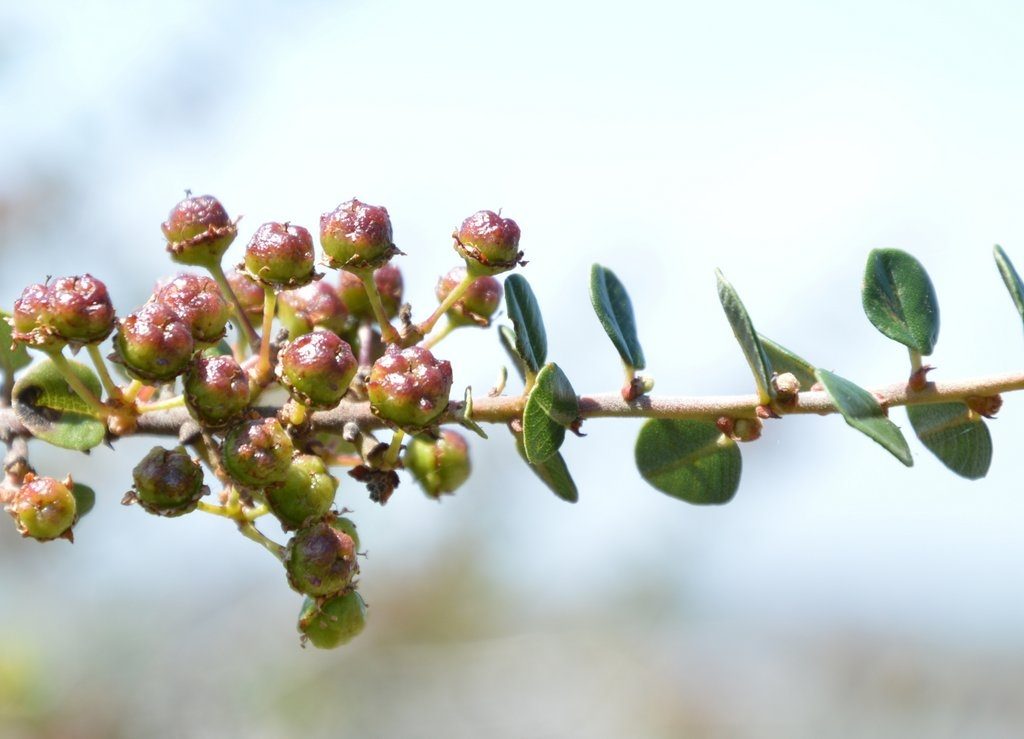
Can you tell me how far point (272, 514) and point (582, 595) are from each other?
8.43 meters

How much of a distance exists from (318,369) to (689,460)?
2.27ft

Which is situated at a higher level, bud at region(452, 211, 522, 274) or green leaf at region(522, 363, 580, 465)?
bud at region(452, 211, 522, 274)

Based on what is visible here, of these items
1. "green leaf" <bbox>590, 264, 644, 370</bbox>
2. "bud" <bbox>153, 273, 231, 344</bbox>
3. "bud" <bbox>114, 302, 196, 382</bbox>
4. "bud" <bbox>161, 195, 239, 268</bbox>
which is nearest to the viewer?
"bud" <bbox>114, 302, 196, 382</bbox>

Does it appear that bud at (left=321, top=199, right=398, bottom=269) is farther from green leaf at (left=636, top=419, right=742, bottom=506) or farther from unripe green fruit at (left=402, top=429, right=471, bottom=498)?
green leaf at (left=636, top=419, right=742, bottom=506)

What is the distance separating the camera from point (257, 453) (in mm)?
1547

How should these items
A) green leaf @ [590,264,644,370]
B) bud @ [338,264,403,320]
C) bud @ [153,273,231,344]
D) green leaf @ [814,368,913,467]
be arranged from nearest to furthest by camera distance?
1. green leaf @ [814,368,913,467]
2. bud @ [153,273,231,344]
3. green leaf @ [590,264,644,370]
4. bud @ [338,264,403,320]

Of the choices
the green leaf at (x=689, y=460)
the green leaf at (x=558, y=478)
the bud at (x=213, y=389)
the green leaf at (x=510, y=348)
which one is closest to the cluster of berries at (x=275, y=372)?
the bud at (x=213, y=389)

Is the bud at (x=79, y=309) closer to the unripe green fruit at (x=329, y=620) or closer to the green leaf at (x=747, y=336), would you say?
the unripe green fruit at (x=329, y=620)

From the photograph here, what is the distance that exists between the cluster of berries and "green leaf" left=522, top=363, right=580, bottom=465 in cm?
13

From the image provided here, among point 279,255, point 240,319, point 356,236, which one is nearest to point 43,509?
point 240,319

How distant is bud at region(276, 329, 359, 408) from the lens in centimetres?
155

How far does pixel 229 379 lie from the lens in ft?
5.16

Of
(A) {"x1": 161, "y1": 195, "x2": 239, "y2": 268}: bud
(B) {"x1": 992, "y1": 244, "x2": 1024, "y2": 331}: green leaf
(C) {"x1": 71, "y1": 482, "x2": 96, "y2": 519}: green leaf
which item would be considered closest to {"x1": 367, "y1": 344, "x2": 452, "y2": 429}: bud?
(A) {"x1": 161, "y1": 195, "x2": 239, "y2": 268}: bud

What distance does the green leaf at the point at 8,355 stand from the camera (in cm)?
186
